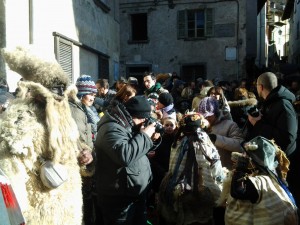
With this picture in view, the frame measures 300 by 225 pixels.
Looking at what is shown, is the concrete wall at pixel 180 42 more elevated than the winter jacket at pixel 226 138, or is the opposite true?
the concrete wall at pixel 180 42

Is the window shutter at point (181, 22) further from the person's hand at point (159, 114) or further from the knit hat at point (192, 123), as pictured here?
the knit hat at point (192, 123)

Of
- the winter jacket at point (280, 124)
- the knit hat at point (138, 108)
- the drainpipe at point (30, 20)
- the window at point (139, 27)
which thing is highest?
the window at point (139, 27)

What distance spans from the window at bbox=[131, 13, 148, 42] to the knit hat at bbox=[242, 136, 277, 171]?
60.4 ft

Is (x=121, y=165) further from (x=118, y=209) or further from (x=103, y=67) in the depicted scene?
(x=103, y=67)

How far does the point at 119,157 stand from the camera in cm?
296

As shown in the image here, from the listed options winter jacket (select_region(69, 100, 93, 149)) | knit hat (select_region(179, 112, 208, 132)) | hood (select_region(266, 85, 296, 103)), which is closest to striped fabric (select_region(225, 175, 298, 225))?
knit hat (select_region(179, 112, 208, 132))

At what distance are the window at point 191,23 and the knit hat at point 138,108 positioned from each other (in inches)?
695

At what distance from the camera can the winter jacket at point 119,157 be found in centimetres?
301

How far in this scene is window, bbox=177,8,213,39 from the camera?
2041cm

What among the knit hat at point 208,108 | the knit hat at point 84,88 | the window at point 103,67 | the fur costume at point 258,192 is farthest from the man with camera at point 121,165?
the window at point 103,67

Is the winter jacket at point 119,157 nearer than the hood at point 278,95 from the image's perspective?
Yes

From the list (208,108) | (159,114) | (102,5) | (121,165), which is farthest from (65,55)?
(121,165)

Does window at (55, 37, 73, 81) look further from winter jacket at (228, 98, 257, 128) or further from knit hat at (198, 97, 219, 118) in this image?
knit hat at (198, 97, 219, 118)

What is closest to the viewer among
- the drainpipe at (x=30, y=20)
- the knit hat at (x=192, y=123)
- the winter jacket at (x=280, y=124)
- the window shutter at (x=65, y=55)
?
the knit hat at (x=192, y=123)
